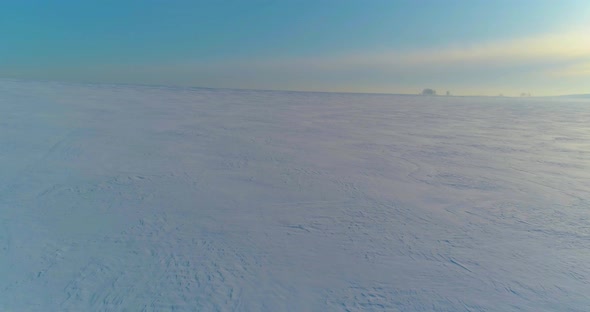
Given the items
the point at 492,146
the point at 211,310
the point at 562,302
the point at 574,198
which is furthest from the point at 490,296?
the point at 492,146

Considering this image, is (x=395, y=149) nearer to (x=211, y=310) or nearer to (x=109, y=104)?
(x=211, y=310)

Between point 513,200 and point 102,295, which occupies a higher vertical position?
point 513,200

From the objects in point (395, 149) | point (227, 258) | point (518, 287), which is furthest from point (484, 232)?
point (395, 149)

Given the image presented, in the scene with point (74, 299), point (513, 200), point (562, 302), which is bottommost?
point (74, 299)

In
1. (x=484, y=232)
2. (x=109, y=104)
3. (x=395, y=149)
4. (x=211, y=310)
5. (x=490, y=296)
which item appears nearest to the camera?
(x=211, y=310)

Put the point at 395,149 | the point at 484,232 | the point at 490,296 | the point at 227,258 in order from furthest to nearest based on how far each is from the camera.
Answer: the point at 395,149 < the point at 484,232 < the point at 227,258 < the point at 490,296

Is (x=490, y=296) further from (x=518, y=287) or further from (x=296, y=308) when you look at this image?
(x=296, y=308)

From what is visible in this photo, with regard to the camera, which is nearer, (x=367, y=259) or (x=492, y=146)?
(x=367, y=259)
